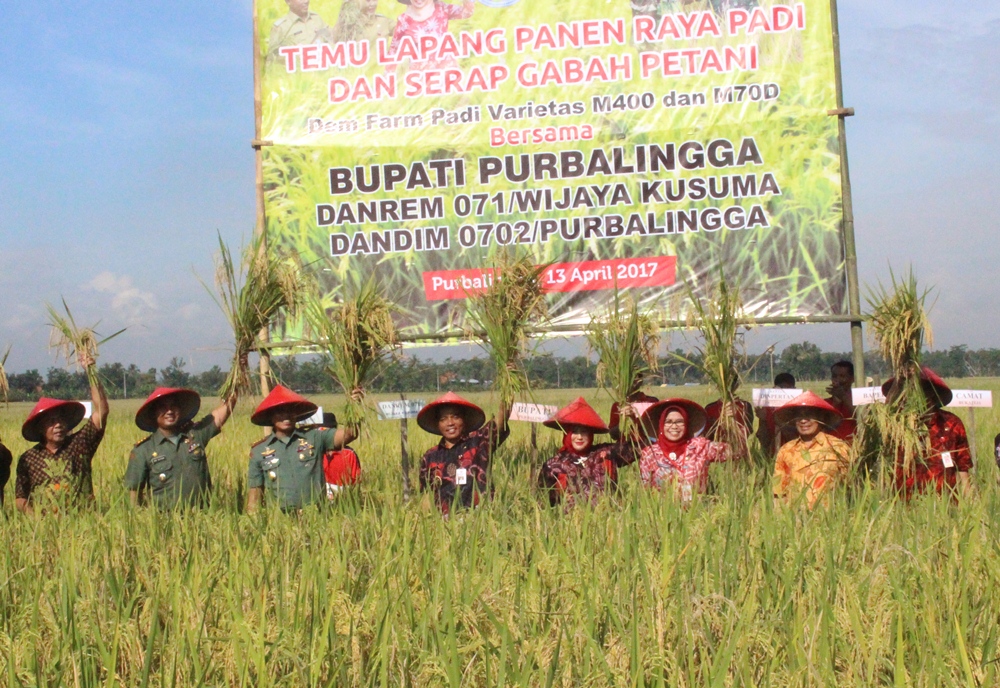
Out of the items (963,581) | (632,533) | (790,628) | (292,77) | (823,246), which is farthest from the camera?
(292,77)

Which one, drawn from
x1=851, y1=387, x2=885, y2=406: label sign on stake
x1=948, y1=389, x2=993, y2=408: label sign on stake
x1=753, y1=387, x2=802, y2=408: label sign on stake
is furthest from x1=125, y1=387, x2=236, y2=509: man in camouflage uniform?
x1=948, y1=389, x2=993, y2=408: label sign on stake

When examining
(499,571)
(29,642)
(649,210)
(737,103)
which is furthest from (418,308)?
(29,642)

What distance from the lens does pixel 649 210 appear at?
7.99 meters

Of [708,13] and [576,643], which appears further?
[708,13]

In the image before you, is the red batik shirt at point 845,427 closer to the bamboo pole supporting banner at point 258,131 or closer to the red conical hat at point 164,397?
the red conical hat at point 164,397

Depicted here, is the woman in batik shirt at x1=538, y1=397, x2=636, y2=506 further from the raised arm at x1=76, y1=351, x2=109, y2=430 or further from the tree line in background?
the raised arm at x1=76, y1=351, x2=109, y2=430

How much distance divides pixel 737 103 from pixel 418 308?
9.49ft

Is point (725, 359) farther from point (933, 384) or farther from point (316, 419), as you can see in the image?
point (316, 419)

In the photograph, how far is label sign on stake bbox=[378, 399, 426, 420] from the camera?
6.19 metres

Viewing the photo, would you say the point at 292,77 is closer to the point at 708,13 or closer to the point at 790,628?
the point at 708,13

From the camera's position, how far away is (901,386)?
19.0 ft

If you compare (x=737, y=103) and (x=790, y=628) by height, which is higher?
(x=737, y=103)

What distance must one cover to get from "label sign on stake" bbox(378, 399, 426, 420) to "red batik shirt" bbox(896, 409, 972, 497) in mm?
2718

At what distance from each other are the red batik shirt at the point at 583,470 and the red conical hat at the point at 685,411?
233 mm
